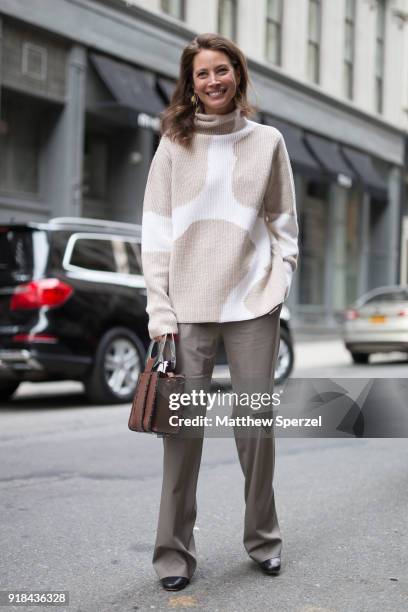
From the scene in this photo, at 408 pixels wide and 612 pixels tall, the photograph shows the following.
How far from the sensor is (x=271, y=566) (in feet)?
11.6

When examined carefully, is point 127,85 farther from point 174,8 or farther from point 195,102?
point 195,102

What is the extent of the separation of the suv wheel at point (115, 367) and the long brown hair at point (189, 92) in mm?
5654

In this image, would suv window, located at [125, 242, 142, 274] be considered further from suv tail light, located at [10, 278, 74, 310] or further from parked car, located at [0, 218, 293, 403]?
suv tail light, located at [10, 278, 74, 310]

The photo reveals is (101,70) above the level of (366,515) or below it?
above

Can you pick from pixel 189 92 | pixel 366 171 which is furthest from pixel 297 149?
pixel 189 92

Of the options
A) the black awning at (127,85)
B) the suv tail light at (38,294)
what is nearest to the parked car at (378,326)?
the black awning at (127,85)

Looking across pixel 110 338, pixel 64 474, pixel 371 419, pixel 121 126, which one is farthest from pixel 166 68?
pixel 371 419

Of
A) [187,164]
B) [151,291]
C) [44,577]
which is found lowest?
[44,577]

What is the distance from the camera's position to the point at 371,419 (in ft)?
13.5

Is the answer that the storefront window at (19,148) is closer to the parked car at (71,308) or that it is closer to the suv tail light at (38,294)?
the parked car at (71,308)

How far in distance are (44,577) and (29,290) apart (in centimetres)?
524

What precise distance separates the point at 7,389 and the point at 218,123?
6.80 metres

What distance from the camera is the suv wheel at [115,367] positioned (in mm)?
9016

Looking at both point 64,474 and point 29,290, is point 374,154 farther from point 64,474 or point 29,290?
point 64,474
